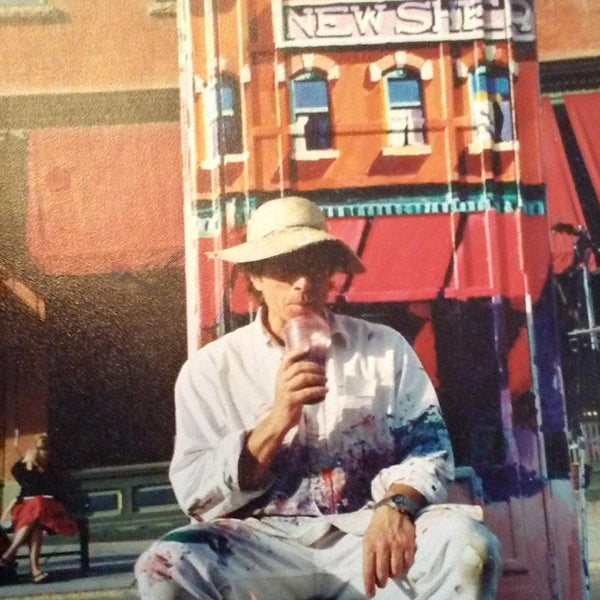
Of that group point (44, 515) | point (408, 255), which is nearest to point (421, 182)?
point (408, 255)

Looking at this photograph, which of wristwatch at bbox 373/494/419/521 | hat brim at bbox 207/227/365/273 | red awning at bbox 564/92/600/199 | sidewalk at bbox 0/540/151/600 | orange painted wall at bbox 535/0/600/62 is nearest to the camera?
wristwatch at bbox 373/494/419/521

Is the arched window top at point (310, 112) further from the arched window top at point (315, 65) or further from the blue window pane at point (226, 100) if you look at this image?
the blue window pane at point (226, 100)

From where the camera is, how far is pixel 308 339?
2123 mm

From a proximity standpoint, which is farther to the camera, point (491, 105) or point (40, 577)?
point (491, 105)

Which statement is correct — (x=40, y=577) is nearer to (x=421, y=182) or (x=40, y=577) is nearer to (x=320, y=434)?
(x=320, y=434)

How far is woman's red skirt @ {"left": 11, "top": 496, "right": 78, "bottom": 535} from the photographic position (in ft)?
8.07

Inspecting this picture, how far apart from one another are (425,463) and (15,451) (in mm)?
1333

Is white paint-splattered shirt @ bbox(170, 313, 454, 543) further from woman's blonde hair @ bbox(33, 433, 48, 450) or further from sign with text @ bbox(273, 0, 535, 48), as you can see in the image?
sign with text @ bbox(273, 0, 535, 48)

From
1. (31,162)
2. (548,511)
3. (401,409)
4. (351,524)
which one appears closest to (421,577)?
(351,524)

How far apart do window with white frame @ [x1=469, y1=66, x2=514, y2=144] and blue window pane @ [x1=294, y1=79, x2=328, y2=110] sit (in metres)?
0.51

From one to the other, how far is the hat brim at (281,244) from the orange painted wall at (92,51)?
0.69 metres

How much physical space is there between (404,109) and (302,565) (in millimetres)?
1533

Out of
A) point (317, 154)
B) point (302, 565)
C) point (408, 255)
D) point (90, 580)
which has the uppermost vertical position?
point (317, 154)

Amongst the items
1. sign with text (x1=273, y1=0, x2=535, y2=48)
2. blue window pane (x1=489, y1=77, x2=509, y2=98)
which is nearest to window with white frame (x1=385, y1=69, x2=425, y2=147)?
sign with text (x1=273, y1=0, x2=535, y2=48)
